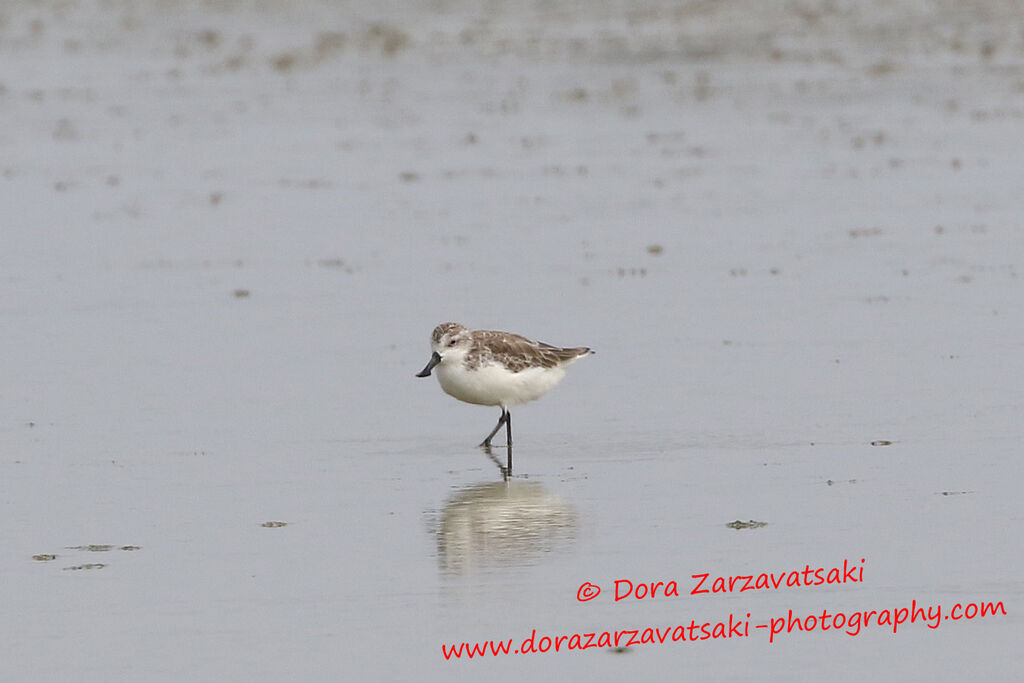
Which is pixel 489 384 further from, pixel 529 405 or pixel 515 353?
pixel 529 405

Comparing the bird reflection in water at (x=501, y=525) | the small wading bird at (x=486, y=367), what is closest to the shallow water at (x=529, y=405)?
the bird reflection in water at (x=501, y=525)

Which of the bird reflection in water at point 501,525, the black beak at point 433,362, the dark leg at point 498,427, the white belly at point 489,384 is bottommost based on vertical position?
the bird reflection in water at point 501,525

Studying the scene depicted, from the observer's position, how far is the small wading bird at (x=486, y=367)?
12.4 m

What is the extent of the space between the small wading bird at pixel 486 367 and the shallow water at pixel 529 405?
0.32 meters

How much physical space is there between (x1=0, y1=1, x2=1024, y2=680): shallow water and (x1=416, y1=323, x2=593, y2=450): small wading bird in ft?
1.05

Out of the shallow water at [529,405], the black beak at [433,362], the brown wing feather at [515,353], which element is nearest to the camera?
the shallow water at [529,405]

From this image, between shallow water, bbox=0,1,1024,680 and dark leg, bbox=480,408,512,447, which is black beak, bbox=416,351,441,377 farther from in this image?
dark leg, bbox=480,408,512,447

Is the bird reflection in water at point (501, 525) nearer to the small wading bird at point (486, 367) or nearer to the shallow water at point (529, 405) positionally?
the shallow water at point (529, 405)

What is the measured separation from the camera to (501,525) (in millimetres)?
10359

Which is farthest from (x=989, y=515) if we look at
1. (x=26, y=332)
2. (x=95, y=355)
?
(x=26, y=332)

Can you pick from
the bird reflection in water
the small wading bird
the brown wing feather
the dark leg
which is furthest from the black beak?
the bird reflection in water

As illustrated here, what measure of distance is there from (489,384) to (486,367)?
11 centimetres

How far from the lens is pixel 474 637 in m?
8.35

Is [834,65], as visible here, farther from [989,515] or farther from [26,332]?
[989,515]
